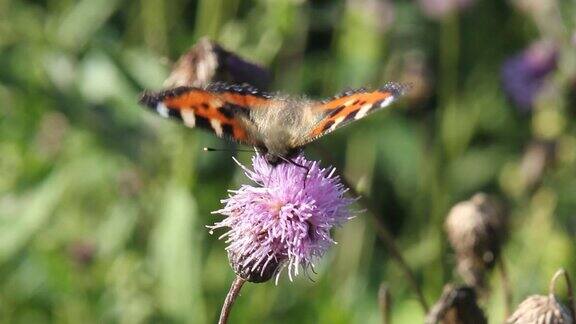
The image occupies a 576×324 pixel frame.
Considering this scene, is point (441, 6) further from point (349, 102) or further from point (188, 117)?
point (188, 117)

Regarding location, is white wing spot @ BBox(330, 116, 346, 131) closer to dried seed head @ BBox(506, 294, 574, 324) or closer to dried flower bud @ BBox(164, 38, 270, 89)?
dried seed head @ BBox(506, 294, 574, 324)

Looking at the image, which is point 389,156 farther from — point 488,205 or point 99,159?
point 488,205

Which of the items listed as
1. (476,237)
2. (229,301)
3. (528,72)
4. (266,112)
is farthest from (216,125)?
(528,72)

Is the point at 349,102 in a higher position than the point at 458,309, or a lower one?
higher

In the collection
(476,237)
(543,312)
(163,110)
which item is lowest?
(543,312)

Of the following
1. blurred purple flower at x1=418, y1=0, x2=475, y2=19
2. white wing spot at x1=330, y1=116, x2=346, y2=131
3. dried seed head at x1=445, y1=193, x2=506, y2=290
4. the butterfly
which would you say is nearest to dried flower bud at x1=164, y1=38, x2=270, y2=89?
the butterfly

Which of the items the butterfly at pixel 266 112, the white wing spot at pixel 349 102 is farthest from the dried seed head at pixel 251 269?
the white wing spot at pixel 349 102
